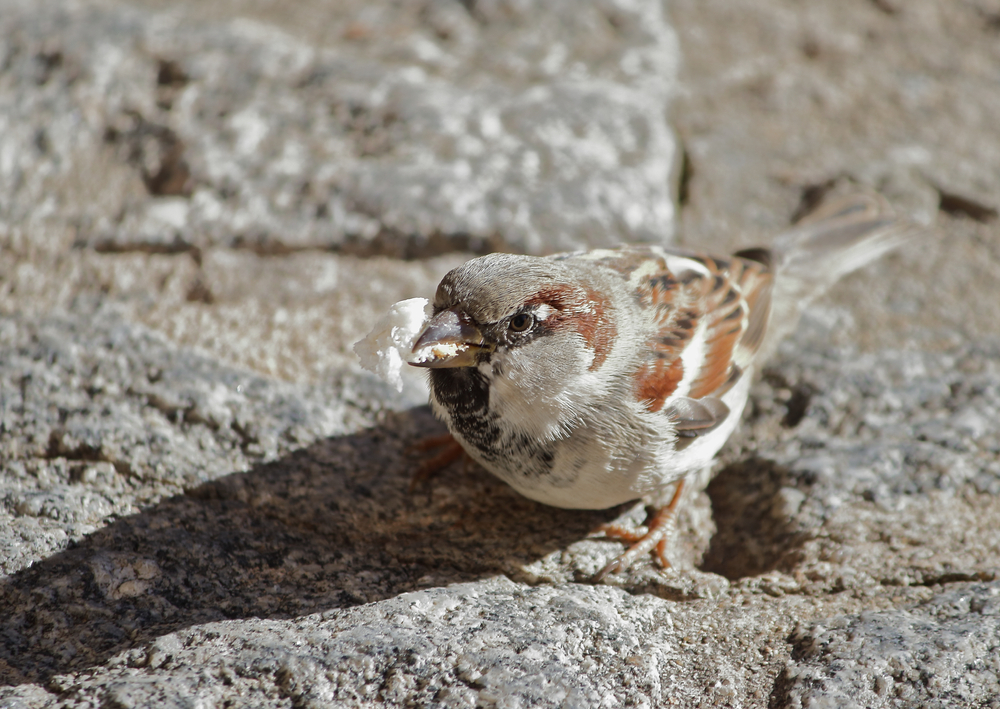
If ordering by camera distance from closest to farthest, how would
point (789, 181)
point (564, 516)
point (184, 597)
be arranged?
point (184, 597) → point (564, 516) → point (789, 181)

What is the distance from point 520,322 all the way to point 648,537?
0.63 m

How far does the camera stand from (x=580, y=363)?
191cm

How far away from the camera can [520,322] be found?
1815 millimetres

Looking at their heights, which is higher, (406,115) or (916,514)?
(406,115)

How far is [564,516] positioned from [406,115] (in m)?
1.45

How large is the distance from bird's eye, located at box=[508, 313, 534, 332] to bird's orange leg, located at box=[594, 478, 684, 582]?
0.59 m

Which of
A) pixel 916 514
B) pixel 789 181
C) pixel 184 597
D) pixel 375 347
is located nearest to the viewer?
pixel 184 597

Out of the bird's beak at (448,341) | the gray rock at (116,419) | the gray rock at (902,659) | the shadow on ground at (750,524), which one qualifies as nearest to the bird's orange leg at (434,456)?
the gray rock at (116,419)

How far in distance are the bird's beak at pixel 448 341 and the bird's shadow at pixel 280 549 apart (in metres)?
0.45

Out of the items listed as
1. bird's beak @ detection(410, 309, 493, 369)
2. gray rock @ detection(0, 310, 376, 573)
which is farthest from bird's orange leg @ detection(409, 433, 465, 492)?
bird's beak @ detection(410, 309, 493, 369)

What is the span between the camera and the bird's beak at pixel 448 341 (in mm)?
1755

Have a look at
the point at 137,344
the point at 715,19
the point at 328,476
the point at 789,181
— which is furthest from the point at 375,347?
the point at 715,19

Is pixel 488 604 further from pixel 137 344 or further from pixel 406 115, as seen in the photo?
pixel 406 115

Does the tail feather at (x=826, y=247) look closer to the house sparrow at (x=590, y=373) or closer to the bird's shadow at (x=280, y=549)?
the house sparrow at (x=590, y=373)
